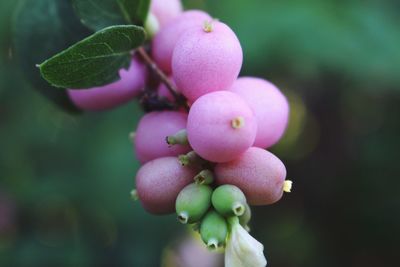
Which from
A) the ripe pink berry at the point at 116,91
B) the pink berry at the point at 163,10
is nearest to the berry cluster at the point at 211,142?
the ripe pink berry at the point at 116,91

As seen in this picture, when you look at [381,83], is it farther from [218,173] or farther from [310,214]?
[218,173]

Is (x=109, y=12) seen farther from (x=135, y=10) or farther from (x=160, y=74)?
(x=160, y=74)

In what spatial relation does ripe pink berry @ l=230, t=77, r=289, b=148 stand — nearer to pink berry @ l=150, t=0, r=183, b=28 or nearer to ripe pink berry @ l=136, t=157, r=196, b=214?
ripe pink berry @ l=136, t=157, r=196, b=214

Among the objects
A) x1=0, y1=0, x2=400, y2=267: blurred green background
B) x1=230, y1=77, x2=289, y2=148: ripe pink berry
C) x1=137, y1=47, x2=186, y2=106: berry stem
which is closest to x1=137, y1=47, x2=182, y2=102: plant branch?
x1=137, y1=47, x2=186, y2=106: berry stem

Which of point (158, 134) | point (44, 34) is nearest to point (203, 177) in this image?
point (158, 134)

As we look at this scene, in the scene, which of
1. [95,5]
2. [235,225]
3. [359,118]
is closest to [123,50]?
[95,5]

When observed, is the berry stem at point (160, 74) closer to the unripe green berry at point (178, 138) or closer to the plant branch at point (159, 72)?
the plant branch at point (159, 72)
